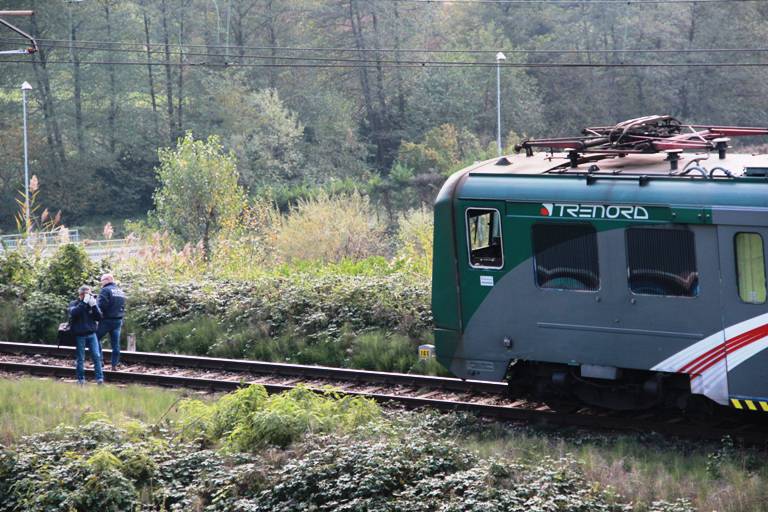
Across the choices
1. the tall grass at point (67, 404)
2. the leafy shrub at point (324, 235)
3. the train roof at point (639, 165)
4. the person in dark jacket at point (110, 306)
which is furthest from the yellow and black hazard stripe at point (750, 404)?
the leafy shrub at point (324, 235)

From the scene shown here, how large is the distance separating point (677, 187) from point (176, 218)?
27.5 m

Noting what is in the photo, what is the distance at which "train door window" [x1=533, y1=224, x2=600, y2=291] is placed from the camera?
11.8 m

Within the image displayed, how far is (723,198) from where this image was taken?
432 inches

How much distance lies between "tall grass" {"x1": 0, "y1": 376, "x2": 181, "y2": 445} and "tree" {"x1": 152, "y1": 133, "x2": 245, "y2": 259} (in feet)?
67.5

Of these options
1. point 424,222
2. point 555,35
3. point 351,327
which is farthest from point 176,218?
point 555,35

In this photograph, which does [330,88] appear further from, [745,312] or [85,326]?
[745,312]

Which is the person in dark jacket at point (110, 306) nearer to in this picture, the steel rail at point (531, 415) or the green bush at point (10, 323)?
the steel rail at point (531, 415)

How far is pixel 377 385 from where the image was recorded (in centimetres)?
1480

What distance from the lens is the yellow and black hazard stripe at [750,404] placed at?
10.9 m

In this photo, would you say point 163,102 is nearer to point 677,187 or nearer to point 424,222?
point 424,222

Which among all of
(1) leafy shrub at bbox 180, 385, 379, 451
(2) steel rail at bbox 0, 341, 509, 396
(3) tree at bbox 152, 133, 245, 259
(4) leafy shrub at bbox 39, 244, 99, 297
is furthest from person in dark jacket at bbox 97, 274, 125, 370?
(3) tree at bbox 152, 133, 245, 259

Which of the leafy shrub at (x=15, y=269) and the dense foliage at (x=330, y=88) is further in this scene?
the dense foliage at (x=330, y=88)

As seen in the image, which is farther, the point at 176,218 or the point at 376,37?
the point at 376,37

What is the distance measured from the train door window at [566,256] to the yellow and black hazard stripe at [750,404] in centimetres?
195
